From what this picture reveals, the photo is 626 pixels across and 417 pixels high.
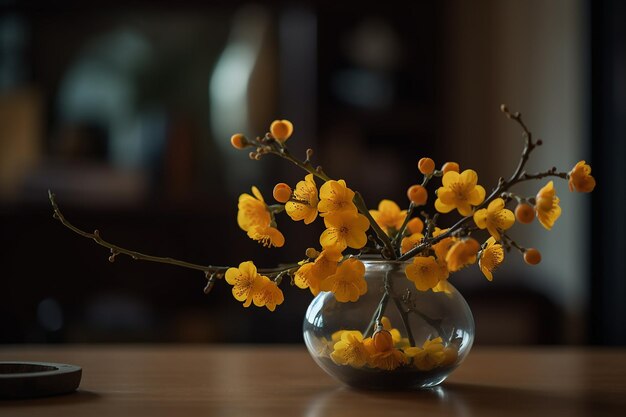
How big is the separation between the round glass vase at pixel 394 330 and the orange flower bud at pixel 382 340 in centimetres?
2

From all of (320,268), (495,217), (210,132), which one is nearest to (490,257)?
(495,217)

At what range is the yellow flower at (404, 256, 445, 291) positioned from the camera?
0.81 meters

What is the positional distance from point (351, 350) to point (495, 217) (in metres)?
0.17

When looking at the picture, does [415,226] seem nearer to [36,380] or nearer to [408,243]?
[408,243]

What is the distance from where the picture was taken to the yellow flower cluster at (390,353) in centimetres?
83

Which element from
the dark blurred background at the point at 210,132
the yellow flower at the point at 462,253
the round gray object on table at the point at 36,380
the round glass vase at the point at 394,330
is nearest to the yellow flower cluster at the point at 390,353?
the round glass vase at the point at 394,330

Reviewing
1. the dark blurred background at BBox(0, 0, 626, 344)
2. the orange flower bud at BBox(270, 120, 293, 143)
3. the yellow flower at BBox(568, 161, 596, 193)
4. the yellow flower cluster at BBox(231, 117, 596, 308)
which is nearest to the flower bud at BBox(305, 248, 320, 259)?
the yellow flower cluster at BBox(231, 117, 596, 308)

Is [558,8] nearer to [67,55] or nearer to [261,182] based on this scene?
[261,182]

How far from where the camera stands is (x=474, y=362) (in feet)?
3.88

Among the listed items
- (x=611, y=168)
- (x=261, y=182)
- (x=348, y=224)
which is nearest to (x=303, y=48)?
(x=261, y=182)

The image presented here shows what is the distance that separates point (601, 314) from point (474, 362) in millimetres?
1737

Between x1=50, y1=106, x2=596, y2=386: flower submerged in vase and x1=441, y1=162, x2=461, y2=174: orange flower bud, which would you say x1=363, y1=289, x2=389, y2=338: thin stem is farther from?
x1=441, y1=162, x2=461, y2=174: orange flower bud

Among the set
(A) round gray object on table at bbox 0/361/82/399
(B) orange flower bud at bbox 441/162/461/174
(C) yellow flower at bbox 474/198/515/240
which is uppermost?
(B) orange flower bud at bbox 441/162/461/174

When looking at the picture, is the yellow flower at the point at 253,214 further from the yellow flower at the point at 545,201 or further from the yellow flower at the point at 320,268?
the yellow flower at the point at 545,201
